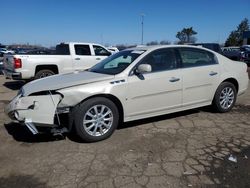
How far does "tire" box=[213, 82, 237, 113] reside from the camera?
5715mm

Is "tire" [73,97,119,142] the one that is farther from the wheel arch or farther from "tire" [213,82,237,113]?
the wheel arch

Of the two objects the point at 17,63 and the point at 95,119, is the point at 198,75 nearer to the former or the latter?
the point at 95,119

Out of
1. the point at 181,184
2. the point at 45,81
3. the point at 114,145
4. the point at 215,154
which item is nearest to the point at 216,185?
the point at 181,184

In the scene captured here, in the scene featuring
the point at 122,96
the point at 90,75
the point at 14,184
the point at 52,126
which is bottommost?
the point at 14,184

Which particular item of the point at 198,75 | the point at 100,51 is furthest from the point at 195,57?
the point at 100,51

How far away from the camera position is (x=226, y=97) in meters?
5.89

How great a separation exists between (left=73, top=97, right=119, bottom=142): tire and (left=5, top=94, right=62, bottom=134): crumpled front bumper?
1.17ft

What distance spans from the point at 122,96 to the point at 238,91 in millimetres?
3085

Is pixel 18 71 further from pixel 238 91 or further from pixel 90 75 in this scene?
pixel 238 91

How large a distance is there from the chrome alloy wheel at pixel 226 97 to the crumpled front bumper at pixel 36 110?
358 cm

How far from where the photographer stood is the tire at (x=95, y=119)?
416cm

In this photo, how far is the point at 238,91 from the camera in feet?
20.0

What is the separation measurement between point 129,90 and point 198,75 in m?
1.62

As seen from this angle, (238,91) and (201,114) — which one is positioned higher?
(238,91)
